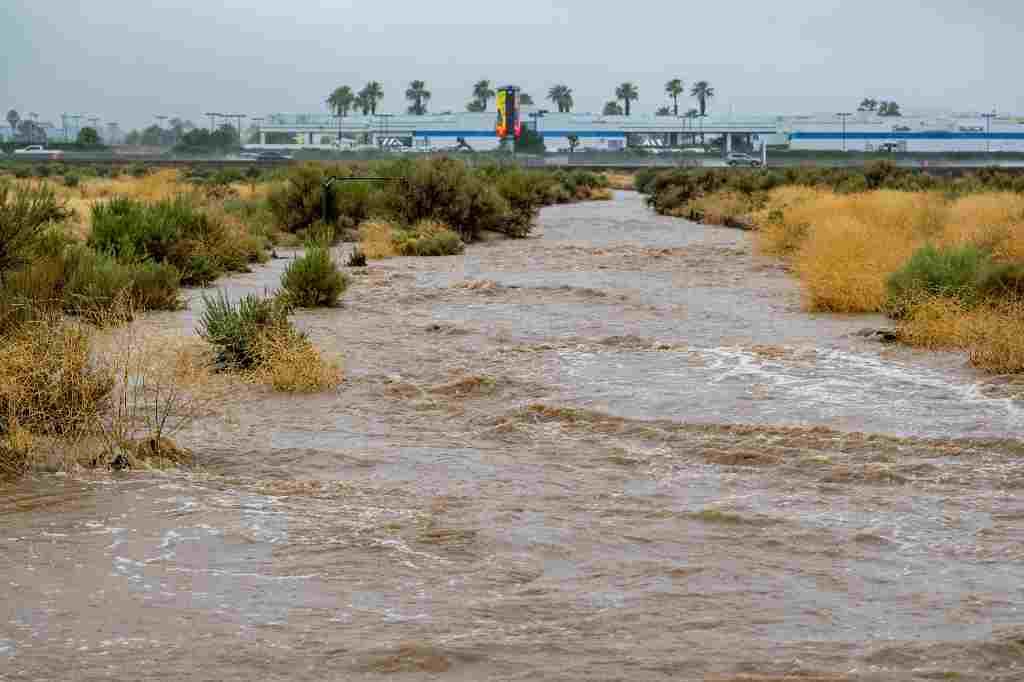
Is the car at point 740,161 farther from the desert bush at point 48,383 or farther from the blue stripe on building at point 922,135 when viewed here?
the desert bush at point 48,383

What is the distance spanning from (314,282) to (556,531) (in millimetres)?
12773

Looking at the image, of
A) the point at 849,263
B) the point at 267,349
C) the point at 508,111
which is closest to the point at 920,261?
the point at 849,263

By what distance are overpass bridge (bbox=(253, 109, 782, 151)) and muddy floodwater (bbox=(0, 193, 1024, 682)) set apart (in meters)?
119

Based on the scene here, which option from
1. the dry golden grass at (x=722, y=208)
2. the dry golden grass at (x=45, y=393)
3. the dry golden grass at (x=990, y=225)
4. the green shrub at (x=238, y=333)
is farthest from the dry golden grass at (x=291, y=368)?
the dry golden grass at (x=722, y=208)

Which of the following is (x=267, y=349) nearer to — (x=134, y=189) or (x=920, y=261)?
(x=920, y=261)

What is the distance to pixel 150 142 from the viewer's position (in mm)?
196750

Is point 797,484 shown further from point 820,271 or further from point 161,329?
point 820,271

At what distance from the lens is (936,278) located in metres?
19.5

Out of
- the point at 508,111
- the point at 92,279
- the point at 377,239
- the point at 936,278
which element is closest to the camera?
the point at 92,279

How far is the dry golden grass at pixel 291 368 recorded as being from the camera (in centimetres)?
1355

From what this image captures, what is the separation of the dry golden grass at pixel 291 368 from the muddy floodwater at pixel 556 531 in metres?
0.25

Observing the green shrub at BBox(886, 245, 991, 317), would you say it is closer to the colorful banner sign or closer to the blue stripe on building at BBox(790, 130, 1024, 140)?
the colorful banner sign

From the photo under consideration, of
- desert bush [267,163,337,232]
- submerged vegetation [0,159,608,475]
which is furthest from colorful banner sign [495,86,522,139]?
desert bush [267,163,337,232]

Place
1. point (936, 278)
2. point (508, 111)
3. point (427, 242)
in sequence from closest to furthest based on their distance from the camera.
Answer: point (936, 278) < point (427, 242) < point (508, 111)
